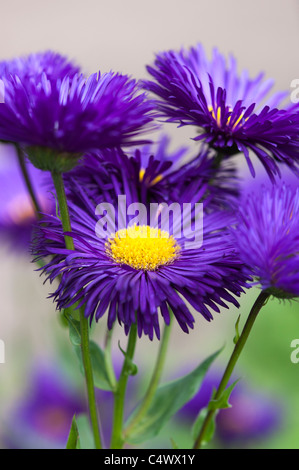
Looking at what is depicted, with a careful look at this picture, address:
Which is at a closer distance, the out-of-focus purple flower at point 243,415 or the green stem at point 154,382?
the green stem at point 154,382

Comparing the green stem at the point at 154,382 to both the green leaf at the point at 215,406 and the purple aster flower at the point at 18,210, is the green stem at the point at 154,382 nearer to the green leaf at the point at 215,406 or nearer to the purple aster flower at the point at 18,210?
the green leaf at the point at 215,406

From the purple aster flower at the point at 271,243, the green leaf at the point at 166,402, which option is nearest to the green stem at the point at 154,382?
the green leaf at the point at 166,402

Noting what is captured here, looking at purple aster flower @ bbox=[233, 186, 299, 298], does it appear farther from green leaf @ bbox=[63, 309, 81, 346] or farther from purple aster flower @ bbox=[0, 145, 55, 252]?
purple aster flower @ bbox=[0, 145, 55, 252]

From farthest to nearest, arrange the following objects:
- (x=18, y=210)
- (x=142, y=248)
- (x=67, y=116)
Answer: (x=18, y=210) → (x=142, y=248) → (x=67, y=116)

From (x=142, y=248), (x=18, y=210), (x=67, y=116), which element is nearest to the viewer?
(x=67, y=116)

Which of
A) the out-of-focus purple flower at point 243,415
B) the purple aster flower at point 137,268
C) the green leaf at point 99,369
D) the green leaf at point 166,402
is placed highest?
the purple aster flower at point 137,268

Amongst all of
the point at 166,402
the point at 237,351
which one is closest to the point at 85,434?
the point at 166,402

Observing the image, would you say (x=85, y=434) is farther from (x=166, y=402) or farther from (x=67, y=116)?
(x=67, y=116)
